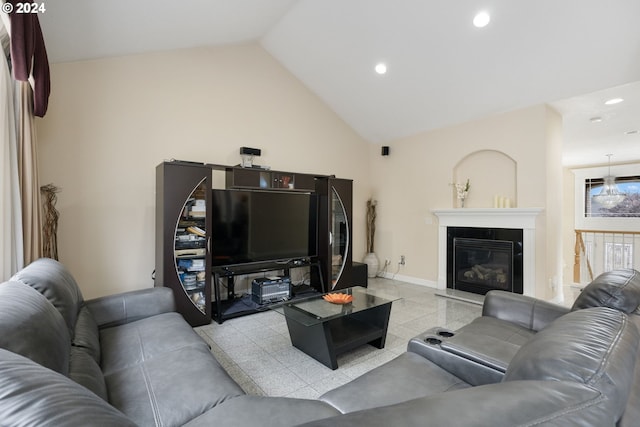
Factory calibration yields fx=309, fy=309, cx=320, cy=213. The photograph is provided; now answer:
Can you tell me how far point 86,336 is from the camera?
1807mm

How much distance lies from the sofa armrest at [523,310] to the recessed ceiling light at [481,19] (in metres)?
2.77

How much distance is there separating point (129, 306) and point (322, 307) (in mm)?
1524

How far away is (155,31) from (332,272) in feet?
12.3

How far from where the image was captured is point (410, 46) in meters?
3.84

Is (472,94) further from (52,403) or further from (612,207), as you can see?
(612,207)

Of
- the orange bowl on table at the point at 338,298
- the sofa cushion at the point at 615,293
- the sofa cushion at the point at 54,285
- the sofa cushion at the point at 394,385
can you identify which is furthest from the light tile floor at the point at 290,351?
the sofa cushion at the point at 615,293

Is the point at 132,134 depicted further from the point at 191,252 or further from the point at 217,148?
the point at 191,252

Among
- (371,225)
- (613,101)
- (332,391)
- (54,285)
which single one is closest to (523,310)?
(332,391)

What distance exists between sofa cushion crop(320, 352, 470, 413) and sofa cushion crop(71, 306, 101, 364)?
1.31 metres

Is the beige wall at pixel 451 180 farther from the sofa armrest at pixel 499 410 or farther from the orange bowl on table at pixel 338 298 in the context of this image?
the sofa armrest at pixel 499 410

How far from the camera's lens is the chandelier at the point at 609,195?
6740 millimetres

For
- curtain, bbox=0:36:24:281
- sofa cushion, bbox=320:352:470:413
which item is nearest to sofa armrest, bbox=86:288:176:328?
curtain, bbox=0:36:24:281

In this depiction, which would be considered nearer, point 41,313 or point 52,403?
point 52,403

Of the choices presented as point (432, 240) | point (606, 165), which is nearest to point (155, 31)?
point (432, 240)
